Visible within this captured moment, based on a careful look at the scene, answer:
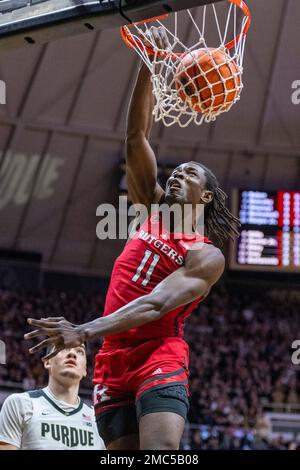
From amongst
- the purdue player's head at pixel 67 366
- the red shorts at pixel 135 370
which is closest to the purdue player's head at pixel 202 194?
the red shorts at pixel 135 370

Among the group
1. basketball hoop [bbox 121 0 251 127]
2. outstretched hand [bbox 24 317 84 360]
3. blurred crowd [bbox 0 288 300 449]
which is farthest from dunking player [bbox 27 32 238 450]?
blurred crowd [bbox 0 288 300 449]

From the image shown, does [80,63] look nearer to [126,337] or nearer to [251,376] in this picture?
[251,376]

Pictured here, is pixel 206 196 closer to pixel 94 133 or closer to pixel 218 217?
pixel 218 217

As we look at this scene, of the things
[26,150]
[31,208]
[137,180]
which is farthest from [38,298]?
[137,180]

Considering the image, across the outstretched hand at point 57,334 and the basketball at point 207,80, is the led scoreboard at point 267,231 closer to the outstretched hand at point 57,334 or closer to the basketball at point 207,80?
the basketball at point 207,80

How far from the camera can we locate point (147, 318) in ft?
12.4

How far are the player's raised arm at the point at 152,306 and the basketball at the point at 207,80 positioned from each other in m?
1.17

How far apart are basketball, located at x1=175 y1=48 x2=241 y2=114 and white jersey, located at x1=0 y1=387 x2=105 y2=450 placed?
2.35 m

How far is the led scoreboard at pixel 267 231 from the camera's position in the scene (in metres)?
Answer: 14.2

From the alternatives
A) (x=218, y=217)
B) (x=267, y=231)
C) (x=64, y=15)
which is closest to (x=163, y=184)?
(x=267, y=231)

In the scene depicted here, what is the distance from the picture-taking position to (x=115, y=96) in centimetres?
1520

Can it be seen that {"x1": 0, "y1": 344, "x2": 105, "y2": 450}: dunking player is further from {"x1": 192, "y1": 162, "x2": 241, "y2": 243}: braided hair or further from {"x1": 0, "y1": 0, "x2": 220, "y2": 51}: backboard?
{"x1": 0, "y1": 0, "x2": 220, "y2": 51}: backboard

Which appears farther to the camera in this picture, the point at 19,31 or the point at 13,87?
the point at 13,87

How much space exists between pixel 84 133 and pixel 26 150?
1.31m
